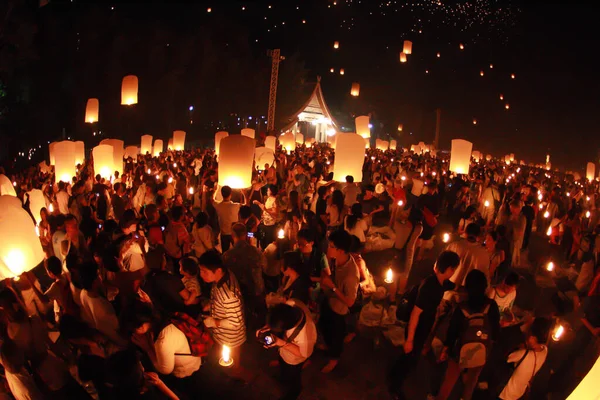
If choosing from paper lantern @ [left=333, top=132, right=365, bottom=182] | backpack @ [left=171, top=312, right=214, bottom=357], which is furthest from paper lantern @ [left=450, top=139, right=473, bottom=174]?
backpack @ [left=171, top=312, right=214, bottom=357]

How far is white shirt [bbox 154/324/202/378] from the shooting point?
9.69ft

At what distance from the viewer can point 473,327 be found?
124 inches

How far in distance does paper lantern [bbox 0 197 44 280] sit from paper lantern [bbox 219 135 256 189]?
109 inches

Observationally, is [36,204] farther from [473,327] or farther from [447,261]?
Result: [473,327]

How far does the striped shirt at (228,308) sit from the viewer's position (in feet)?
11.8

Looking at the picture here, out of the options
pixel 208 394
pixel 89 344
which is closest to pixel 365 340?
pixel 208 394

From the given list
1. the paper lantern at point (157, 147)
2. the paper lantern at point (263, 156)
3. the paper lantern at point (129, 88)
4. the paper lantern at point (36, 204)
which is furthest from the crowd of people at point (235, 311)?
the paper lantern at point (157, 147)

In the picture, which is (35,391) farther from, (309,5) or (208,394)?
(309,5)

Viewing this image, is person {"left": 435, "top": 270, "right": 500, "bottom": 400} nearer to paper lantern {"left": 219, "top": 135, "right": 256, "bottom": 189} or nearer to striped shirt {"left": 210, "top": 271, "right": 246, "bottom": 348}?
striped shirt {"left": 210, "top": 271, "right": 246, "bottom": 348}

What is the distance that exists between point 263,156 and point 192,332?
8672 millimetres

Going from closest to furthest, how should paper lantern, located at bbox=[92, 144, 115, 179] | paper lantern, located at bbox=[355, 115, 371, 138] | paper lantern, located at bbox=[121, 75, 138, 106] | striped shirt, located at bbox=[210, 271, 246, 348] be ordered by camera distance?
striped shirt, located at bbox=[210, 271, 246, 348] < paper lantern, located at bbox=[92, 144, 115, 179] < paper lantern, located at bbox=[121, 75, 138, 106] < paper lantern, located at bbox=[355, 115, 371, 138]

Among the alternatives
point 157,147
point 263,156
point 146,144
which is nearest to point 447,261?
point 263,156

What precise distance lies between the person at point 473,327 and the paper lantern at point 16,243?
12.4ft

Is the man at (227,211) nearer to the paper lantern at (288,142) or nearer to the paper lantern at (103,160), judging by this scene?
the paper lantern at (103,160)
